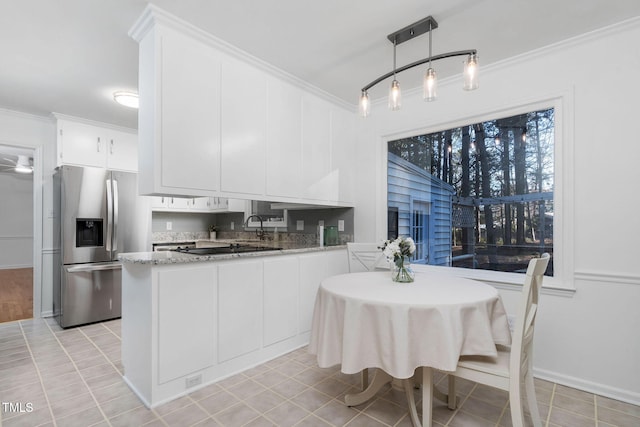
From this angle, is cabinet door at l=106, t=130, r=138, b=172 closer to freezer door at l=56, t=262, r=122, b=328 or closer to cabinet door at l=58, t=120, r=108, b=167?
cabinet door at l=58, t=120, r=108, b=167

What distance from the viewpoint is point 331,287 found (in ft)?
6.48

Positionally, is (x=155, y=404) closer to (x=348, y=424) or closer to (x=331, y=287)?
(x=348, y=424)

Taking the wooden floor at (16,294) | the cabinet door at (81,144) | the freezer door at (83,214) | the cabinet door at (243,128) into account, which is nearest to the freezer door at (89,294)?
the freezer door at (83,214)

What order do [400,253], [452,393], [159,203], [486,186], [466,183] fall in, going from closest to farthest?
1. [452,393]
2. [400,253]
3. [486,186]
4. [466,183]
5. [159,203]

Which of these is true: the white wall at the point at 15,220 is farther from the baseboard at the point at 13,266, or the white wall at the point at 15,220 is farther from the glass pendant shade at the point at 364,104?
the glass pendant shade at the point at 364,104

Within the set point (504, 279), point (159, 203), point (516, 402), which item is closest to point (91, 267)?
point (159, 203)

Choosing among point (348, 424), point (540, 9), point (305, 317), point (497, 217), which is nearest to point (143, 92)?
point (305, 317)

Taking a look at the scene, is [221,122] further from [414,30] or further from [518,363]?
[518,363]

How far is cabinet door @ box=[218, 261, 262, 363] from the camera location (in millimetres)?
2400

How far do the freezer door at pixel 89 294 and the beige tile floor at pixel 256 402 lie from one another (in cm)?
92

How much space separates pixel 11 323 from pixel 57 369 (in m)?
1.92

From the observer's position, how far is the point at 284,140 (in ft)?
9.82

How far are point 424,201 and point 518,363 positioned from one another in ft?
6.91

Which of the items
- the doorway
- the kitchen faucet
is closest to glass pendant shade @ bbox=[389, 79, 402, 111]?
the kitchen faucet
